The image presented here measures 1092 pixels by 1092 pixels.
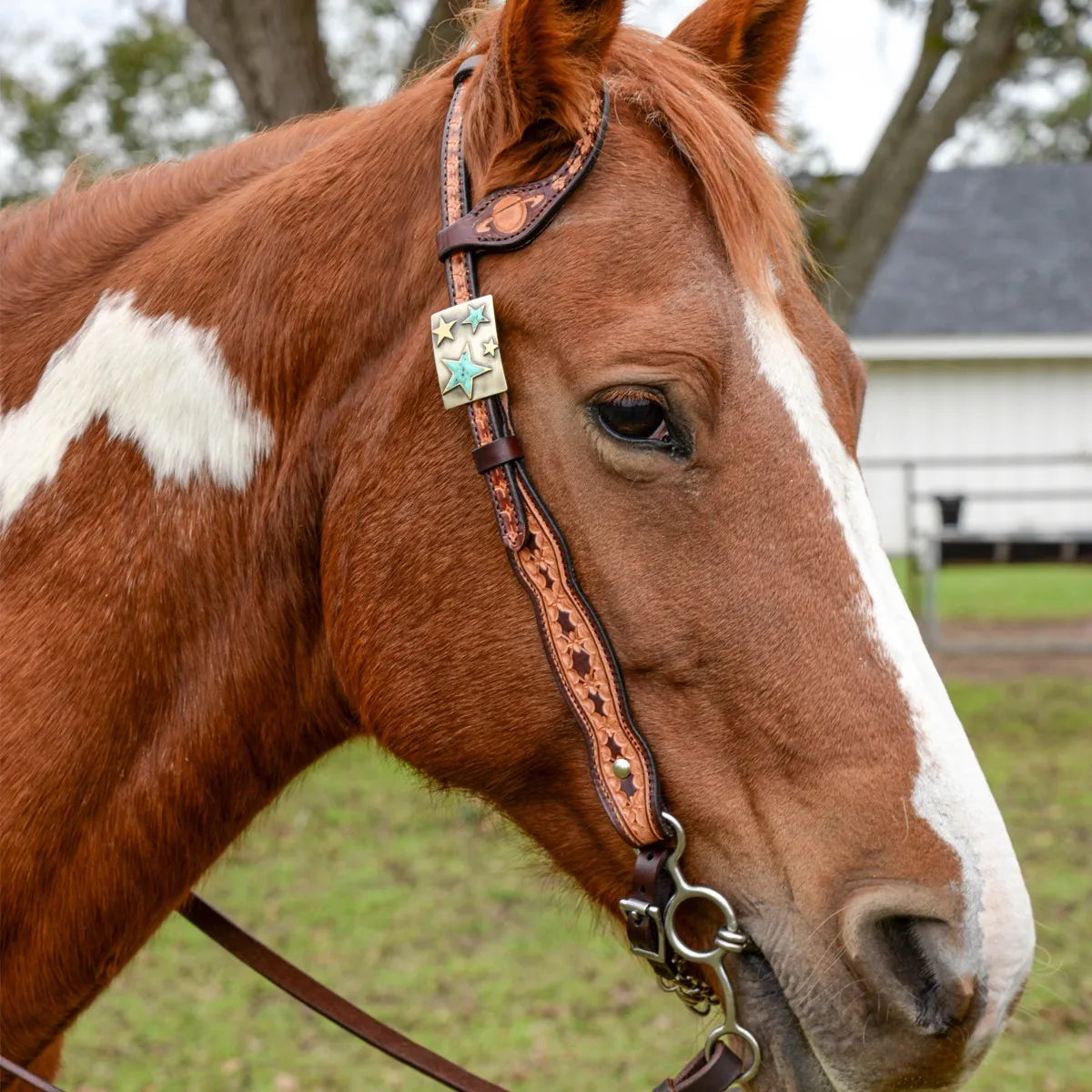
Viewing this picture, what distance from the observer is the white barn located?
Answer: 22359mm

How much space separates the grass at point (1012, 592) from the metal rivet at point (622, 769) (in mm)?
11997

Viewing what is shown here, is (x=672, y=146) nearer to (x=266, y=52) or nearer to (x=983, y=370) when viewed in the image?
(x=266, y=52)

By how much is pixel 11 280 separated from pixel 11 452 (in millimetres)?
383

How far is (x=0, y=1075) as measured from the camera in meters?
2.02

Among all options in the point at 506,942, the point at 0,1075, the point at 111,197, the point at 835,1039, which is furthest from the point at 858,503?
the point at 506,942

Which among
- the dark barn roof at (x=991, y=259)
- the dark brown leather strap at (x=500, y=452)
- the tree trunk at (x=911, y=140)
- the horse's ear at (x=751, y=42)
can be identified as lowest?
the dark barn roof at (x=991, y=259)

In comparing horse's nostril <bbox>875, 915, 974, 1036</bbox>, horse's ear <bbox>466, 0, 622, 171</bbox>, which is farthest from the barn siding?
horse's nostril <bbox>875, 915, 974, 1036</bbox>

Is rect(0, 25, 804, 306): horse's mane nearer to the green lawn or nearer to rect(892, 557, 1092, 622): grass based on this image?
the green lawn

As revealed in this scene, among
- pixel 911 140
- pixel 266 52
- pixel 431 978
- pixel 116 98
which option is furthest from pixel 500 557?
pixel 116 98

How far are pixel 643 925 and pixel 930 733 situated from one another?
52cm

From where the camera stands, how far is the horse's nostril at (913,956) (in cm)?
151

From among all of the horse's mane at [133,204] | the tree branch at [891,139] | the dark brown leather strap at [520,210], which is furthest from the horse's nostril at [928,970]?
the tree branch at [891,139]

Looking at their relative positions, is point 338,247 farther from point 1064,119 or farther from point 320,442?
point 1064,119

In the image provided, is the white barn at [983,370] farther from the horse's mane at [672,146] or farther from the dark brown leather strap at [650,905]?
the dark brown leather strap at [650,905]
